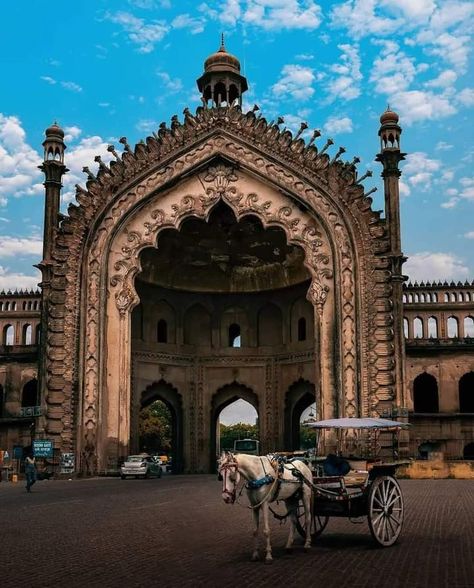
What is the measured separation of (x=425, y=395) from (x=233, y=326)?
11713 mm

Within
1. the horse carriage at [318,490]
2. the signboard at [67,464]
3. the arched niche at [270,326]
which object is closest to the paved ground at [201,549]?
the horse carriage at [318,490]

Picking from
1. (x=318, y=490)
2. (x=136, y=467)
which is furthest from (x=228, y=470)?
(x=136, y=467)

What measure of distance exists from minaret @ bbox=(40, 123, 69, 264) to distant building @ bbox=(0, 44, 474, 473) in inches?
3.9

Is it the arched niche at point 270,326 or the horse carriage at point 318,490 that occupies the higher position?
the arched niche at point 270,326

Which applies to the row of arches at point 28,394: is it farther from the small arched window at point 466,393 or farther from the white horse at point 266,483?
the white horse at point 266,483

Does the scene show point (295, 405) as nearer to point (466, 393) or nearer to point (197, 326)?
point (197, 326)

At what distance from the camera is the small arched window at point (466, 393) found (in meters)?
40.2

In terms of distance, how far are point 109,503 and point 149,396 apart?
70.6 ft

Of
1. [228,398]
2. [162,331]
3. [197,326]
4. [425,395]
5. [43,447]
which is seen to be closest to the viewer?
[43,447]

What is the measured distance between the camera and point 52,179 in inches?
1518

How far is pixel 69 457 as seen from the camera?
34.5 m

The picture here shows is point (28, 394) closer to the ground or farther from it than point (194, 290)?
closer to the ground

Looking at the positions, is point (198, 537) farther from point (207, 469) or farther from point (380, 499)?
point (207, 469)

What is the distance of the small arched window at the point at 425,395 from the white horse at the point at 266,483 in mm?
28420
